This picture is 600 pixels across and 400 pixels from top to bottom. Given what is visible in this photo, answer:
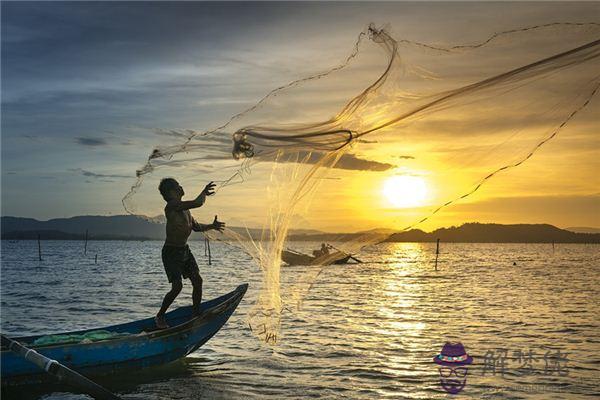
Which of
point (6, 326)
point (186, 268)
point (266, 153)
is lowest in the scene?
point (6, 326)

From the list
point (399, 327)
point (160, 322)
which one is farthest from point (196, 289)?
point (399, 327)

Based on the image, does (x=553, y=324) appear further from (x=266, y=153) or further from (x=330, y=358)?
A: (x=266, y=153)

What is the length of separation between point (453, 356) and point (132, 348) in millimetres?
7892

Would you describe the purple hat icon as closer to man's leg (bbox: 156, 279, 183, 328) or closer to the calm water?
the calm water

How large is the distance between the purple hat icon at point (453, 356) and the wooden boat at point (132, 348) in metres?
4.92

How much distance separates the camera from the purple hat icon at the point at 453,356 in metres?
14.8

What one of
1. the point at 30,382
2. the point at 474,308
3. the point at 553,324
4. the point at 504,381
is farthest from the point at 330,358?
the point at 474,308

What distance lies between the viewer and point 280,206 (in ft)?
31.9

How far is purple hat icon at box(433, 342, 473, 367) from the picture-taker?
1481 centimetres

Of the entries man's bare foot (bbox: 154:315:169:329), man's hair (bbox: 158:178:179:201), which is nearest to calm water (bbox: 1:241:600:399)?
man's bare foot (bbox: 154:315:169:329)

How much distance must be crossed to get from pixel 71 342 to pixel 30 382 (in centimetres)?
84

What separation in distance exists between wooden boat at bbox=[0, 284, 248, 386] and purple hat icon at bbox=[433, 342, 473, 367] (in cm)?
492

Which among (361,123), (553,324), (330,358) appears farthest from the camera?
(553,324)

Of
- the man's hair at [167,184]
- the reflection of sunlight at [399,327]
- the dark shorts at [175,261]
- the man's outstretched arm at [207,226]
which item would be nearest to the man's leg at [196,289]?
the dark shorts at [175,261]
